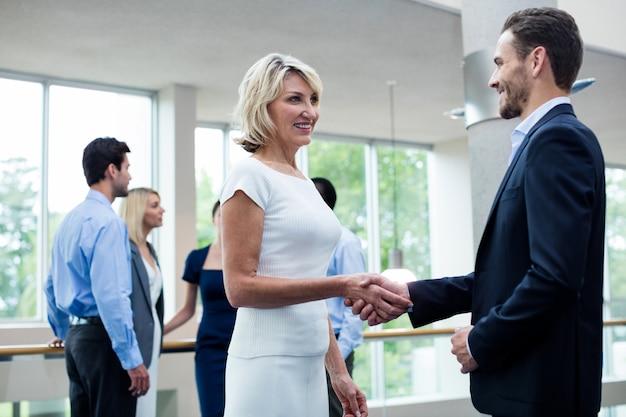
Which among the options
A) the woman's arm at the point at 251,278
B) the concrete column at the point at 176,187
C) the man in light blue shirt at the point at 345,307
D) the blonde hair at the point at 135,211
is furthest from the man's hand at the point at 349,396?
the concrete column at the point at 176,187

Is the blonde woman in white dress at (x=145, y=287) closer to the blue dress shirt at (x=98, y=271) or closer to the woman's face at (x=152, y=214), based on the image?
the woman's face at (x=152, y=214)

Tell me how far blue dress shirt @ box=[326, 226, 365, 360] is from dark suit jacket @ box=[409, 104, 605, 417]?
Answer: 1.86 metres

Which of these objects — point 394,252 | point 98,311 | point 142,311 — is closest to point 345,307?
point 142,311

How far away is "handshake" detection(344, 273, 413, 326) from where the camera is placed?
6.40ft

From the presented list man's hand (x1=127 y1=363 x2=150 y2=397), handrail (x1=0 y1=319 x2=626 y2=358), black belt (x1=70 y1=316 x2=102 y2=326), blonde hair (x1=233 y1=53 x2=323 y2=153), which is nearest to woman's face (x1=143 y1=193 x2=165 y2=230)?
handrail (x1=0 y1=319 x2=626 y2=358)

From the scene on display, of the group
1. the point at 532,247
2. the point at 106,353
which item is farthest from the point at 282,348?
the point at 106,353

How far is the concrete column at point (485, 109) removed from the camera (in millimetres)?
3865

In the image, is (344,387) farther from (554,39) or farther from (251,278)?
(554,39)

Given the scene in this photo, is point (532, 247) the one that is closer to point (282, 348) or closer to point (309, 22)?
point (282, 348)

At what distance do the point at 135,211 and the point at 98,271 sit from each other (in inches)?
46.6

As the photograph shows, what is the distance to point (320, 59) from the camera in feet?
23.1

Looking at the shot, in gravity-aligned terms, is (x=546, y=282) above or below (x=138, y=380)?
above

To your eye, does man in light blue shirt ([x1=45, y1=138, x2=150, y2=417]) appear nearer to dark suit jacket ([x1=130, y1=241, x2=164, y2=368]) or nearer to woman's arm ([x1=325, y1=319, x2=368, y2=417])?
dark suit jacket ([x1=130, y1=241, x2=164, y2=368])

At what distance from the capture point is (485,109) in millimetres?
3895
